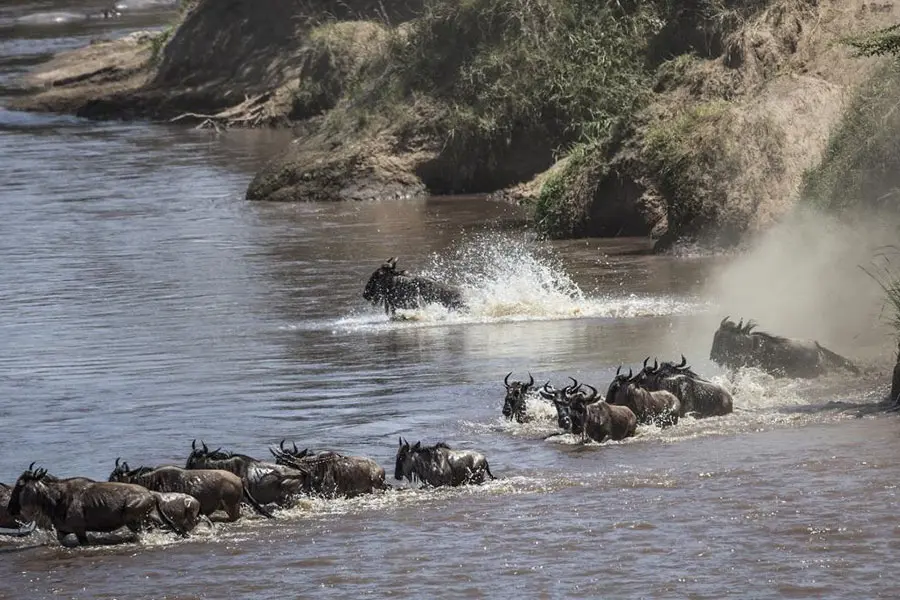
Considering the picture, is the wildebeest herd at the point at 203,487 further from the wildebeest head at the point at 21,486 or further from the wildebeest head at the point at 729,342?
the wildebeest head at the point at 729,342

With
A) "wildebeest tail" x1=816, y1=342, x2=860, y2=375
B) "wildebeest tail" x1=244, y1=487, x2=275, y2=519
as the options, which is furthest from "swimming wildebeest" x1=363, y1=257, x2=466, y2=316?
"wildebeest tail" x1=244, y1=487, x2=275, y2=519

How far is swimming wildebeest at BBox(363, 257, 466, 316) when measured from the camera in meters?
18.6

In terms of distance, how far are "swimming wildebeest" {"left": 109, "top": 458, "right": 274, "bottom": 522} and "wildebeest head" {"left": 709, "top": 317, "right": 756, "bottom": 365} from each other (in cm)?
521

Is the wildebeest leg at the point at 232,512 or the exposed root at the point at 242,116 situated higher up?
the exposed root at the point at 242,116

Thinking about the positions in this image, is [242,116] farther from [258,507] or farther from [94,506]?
[94,506]

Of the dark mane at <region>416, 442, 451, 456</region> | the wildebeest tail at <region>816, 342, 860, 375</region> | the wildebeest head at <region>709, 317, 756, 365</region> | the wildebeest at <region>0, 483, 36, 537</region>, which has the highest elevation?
the wildebeest head at <region>709, 317, 756, 365</region>

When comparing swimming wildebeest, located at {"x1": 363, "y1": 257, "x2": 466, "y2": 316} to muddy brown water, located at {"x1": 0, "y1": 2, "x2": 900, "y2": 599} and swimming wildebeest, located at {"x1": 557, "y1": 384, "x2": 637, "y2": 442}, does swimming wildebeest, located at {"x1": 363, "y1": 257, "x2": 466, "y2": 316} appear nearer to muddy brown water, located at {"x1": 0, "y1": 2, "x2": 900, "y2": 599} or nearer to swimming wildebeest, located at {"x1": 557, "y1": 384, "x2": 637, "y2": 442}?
muddy brown water, located at {"x1": 0, "y1": 2, "x2": 900, "y2": 599}

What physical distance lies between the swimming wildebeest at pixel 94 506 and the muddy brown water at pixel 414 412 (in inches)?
5.5

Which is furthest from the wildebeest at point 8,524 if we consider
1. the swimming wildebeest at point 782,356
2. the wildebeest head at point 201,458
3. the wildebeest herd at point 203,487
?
the swimming wildebeest at point 782,356

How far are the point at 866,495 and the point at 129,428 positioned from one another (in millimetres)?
6176

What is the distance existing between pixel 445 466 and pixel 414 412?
8.62 feet

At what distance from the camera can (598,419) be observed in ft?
39.8

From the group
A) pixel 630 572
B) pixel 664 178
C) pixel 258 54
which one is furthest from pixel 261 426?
pixel 258 54

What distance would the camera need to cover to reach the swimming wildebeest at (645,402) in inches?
497
